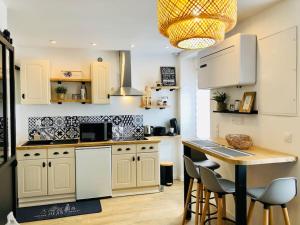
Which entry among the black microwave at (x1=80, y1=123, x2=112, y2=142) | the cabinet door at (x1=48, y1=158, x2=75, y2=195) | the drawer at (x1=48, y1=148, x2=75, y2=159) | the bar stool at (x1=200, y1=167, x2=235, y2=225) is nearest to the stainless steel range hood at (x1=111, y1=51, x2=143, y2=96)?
the black microwave at (x1=80, y1=123, x2=112, y2=142)

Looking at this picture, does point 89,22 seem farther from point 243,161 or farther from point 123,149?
point 243,161

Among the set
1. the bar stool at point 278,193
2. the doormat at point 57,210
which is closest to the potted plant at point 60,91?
the doormat at point 57,210

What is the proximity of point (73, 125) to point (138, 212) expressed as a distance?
6.27 feet

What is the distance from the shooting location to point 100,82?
4.22 meters

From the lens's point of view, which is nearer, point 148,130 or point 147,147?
point 147,147

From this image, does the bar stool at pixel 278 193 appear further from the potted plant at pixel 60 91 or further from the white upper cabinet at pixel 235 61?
the potted plant at pixel 60 91

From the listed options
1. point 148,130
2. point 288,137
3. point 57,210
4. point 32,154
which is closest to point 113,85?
point 148,130

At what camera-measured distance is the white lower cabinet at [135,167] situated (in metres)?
4.03

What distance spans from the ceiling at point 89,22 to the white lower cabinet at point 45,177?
1710 millimetres

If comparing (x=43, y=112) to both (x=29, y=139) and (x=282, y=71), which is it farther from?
(x=282, y=71)

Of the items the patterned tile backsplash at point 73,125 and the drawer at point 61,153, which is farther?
the patterned tile backsplash at point 73,125

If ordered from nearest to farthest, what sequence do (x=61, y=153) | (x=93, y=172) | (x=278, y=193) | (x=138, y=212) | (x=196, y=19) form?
(x=196, y=19), (x=278, y=193), (x=138, y=212), (x=61, y=153), (x=93, y=172)

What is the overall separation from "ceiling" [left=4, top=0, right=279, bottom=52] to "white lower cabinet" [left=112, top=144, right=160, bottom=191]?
5.64 ft

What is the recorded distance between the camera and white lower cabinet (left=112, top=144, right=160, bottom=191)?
4031 millimetres
